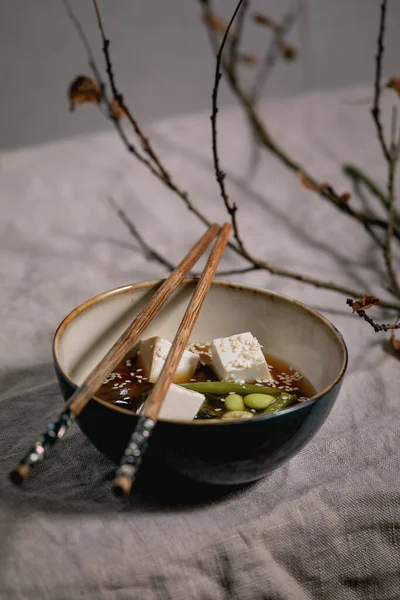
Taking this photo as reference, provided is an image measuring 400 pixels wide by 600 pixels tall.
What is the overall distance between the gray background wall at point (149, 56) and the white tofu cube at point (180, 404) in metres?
1.48

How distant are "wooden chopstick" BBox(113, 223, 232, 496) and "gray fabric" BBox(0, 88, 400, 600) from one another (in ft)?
0.37

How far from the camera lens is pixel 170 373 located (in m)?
0.76

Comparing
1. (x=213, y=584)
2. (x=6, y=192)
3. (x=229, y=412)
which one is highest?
(x=6, y=192)

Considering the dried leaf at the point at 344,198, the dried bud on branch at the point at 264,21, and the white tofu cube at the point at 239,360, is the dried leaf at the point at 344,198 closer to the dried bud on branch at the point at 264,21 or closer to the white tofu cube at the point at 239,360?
the white tofu cube at the point at 239,360

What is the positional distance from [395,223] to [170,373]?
1.08 m

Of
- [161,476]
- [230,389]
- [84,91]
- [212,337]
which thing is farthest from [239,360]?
[84,91]

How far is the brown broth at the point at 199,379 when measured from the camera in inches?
35.6

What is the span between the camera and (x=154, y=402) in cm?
69

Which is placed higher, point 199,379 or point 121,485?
point 121,485

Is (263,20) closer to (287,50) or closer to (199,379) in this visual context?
(287,50)

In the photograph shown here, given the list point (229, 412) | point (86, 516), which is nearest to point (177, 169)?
point (229, 412)

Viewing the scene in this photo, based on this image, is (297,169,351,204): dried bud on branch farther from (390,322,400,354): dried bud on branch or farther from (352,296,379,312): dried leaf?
(352,296,379,312): dried leaf

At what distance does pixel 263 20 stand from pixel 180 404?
152 centimetres

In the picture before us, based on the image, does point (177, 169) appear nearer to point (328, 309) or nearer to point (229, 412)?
point (328, 309)
